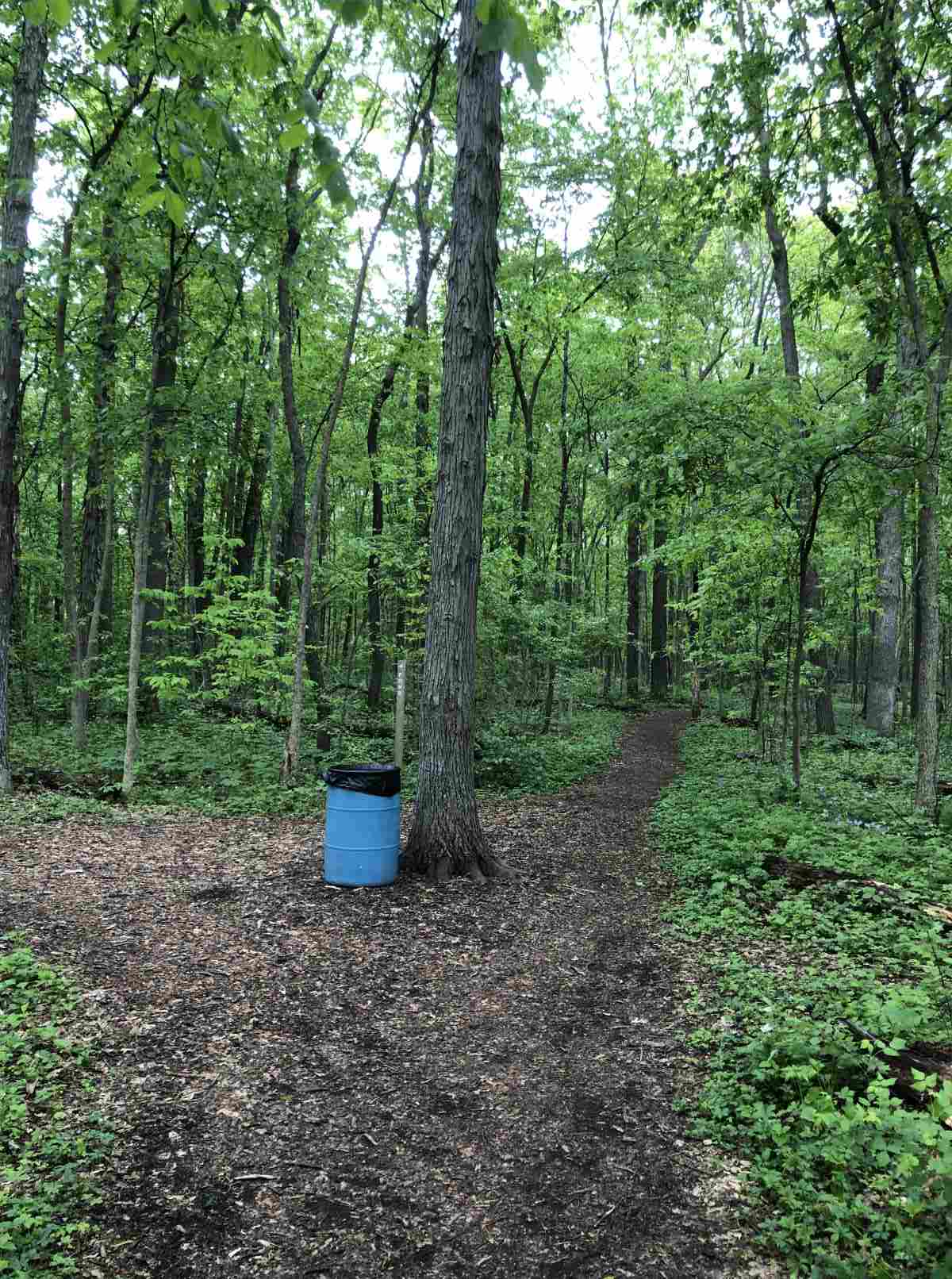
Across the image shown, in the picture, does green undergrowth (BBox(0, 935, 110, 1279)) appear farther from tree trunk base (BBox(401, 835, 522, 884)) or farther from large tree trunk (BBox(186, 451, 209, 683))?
large tree trunk (BBox(186, 451, 209, 683))

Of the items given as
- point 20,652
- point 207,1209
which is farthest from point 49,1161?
point 20,652

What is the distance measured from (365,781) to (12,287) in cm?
682

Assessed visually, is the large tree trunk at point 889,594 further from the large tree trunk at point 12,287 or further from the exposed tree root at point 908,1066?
the large tree trunk at point 12,287

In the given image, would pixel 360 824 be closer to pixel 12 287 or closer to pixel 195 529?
pixel 12 287

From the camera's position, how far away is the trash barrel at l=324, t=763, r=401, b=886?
5.46 m

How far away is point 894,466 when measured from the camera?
699 cm

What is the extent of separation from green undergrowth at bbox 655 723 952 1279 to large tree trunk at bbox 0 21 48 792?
753 centimetres

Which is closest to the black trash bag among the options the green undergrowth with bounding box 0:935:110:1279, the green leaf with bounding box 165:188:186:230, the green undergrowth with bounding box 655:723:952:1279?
the green undergrowth with bounding box 0:935:110:1279

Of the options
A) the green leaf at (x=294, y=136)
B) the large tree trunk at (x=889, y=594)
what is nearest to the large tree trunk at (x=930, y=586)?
the green leaf at (x=294, y=136)

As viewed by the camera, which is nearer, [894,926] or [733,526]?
[894,926]

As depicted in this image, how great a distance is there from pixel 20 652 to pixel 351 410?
24.3 feet

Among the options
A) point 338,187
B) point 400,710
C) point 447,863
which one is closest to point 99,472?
point 400,710

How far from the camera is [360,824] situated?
5.49 meters

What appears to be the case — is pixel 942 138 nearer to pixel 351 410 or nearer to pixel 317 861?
pixel 317 861
